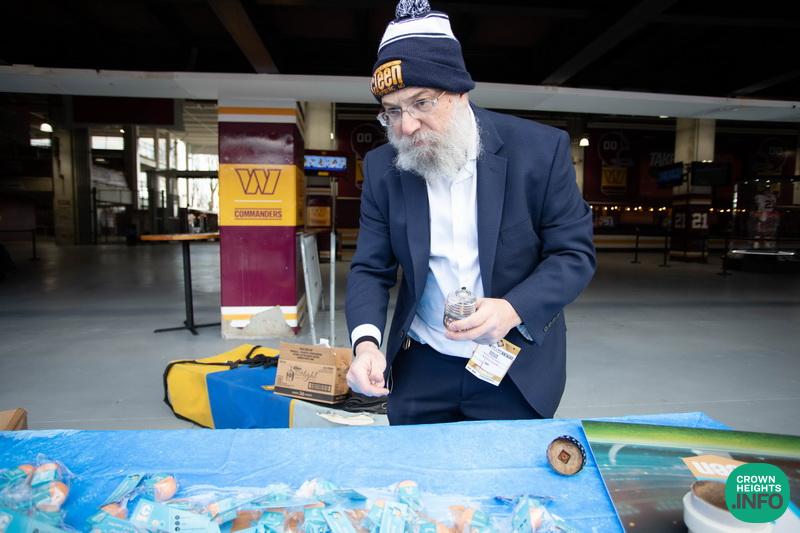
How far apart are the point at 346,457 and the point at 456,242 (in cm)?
57

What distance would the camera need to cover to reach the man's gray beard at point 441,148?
121 cm

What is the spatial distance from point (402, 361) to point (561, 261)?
1.71 ft

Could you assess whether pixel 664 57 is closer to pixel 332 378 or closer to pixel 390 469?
pixel 332 378

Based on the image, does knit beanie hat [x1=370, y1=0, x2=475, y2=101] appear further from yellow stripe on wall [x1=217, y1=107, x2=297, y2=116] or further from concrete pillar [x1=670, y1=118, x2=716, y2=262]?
concrete pillar [x1=670, y1=118, x2=716, y2=262]

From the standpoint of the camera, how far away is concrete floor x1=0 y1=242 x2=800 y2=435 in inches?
131

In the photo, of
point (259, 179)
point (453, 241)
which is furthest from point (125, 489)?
point (259, 179)

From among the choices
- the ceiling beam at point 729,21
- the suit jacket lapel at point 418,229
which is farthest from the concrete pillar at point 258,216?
the suit jacket lapel at point 418,229

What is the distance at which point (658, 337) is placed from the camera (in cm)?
535

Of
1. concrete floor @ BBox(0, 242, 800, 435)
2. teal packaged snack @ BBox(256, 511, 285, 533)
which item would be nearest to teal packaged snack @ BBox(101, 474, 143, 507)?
teal packaged snack @ BBox(256, 511, 285, 533)

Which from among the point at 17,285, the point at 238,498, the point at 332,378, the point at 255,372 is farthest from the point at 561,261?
the point at 17,285

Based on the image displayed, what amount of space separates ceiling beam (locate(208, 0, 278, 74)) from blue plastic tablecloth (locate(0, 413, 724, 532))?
3.11 metres

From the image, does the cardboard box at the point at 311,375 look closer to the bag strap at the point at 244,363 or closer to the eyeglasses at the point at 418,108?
the bag strap at the point at 244,363

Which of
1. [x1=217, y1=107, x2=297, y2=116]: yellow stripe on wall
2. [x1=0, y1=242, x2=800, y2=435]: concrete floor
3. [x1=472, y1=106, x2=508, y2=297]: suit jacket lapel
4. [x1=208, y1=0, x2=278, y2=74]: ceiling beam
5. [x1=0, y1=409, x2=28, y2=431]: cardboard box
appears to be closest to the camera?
[x1=472, y1=106, x2=508, y2=297]: suit jacket lapel

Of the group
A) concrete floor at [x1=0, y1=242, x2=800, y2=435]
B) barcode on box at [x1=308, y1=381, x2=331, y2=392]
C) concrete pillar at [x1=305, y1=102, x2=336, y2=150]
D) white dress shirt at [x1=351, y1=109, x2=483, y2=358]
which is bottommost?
concrete floor at [x1=0, y1=242, x2=800, y2=435]
